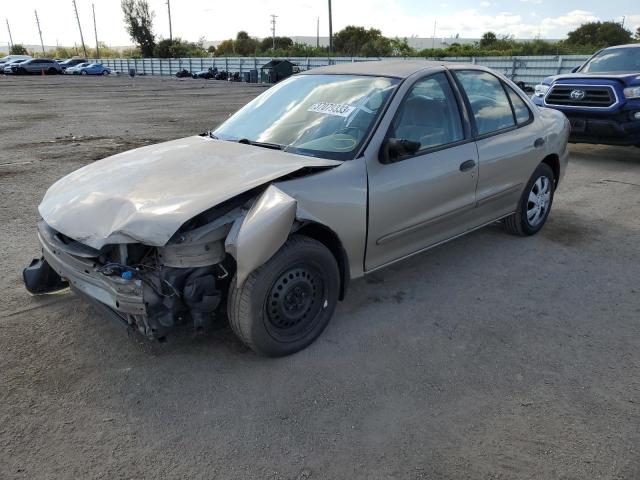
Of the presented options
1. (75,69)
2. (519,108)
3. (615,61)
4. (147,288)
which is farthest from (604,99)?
(75,69)

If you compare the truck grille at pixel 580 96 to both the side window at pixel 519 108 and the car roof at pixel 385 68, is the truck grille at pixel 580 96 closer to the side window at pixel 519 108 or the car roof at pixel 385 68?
the side window at pixel 519 108

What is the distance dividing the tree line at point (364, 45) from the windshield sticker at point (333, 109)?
111ft

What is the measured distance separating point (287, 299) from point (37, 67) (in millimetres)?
57366

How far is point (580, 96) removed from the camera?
866 centimetres

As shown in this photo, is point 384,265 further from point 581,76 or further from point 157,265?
point 581,76

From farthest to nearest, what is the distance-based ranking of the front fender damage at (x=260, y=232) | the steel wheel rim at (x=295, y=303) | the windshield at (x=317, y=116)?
the windshield at (x=317, y=116) → the steel wheel rim at (x=295, y=303) → the front fender damage at (x=260, y=232)

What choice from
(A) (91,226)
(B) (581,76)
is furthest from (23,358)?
(B) (581,76)

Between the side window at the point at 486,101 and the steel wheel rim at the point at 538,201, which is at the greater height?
the side window at the point at 486,101

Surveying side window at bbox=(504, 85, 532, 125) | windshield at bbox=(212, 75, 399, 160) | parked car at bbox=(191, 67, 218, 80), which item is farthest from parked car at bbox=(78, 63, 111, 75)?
side window at bbox=(504, 85, 532, 125)

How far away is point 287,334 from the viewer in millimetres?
3096

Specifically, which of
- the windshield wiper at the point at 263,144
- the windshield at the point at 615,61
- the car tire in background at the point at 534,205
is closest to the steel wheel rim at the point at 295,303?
the windshield wiper at the point at 263,144

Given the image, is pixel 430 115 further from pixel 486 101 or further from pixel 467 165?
pixel 486 101

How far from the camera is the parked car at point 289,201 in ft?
8.95

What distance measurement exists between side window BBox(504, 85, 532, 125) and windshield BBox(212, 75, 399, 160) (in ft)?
5.23
